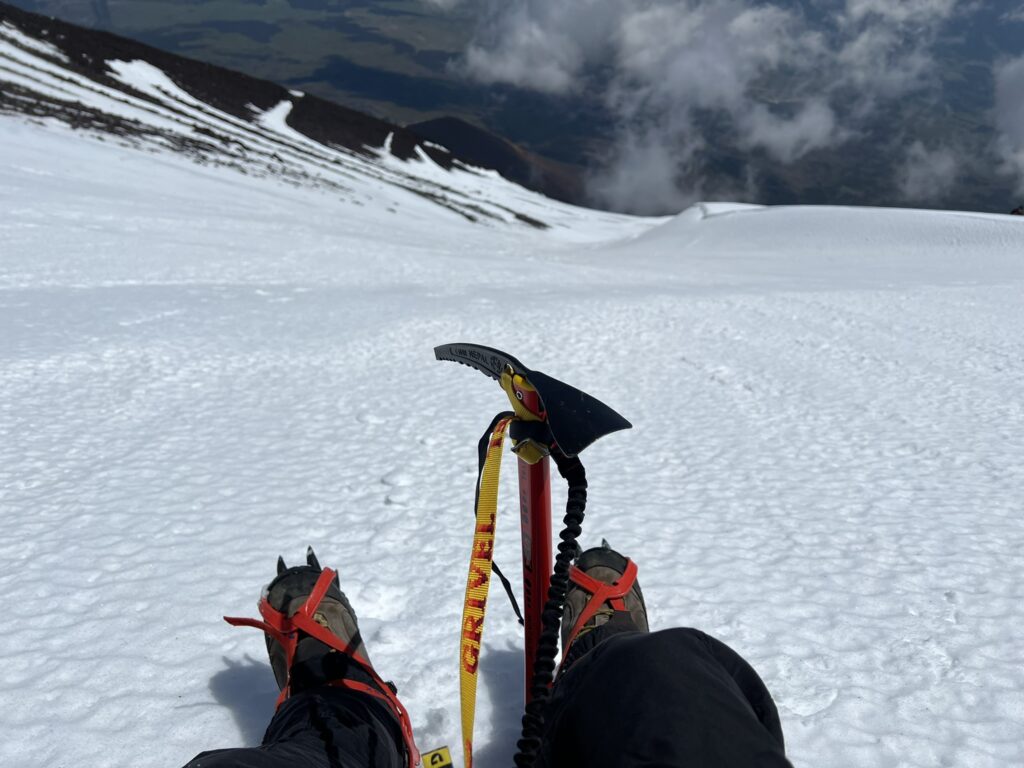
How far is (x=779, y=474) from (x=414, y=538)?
2.01 meters

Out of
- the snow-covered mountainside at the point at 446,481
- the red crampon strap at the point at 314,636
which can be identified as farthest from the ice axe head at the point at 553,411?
the snow-covered mountainside at the point at 446,481

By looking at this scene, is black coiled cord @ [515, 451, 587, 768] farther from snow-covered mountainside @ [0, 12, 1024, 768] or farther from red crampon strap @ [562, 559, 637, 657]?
snow-covered mountainside @ [0, 12, 1024, 768]

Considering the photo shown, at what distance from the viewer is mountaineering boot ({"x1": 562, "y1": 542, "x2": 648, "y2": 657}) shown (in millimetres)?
1951

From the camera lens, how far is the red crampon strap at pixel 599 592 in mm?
1944

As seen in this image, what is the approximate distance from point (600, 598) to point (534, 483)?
57 centimetres

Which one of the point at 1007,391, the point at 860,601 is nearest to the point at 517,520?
the point at 860,601

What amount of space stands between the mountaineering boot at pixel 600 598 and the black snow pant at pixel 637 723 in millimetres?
535

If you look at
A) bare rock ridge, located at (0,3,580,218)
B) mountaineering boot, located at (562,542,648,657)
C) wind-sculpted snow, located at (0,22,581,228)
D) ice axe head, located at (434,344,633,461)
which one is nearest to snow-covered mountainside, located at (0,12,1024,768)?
mountaineering boot, located at (562,542,648,657)

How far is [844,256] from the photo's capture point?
15742 millimetres

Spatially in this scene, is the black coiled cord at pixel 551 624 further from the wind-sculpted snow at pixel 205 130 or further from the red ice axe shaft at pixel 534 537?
the wind-sculpted snow at pixel 205 130

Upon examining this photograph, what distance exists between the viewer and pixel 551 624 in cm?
131

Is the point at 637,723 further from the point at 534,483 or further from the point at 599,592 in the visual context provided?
the point at 599,592

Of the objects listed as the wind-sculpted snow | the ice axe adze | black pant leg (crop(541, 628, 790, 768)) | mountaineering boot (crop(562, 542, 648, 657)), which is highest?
the wind-sculpted snow

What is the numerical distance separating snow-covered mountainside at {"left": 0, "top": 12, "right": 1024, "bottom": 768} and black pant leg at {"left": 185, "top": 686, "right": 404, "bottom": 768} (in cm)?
34
